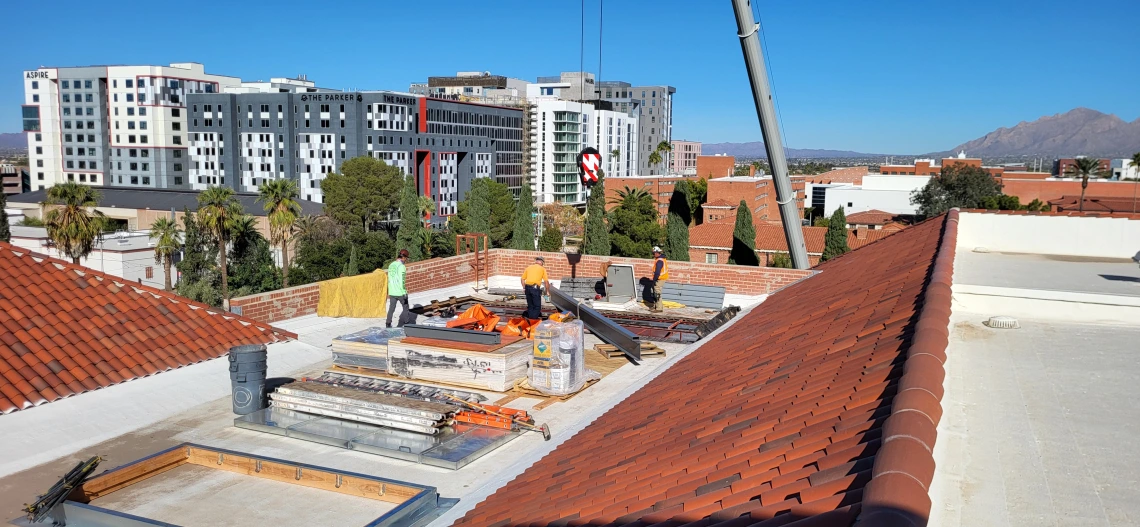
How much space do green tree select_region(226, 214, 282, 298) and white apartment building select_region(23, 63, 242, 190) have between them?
65.0 meters

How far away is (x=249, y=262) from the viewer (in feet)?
204

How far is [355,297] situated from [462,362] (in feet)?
18.1

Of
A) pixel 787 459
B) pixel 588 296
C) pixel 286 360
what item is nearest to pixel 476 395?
pixel 286 360

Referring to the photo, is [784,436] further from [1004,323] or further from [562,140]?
[562,140]

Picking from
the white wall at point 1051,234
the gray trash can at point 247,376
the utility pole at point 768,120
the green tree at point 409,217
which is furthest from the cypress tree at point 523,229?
the gray trash can at point 247,376

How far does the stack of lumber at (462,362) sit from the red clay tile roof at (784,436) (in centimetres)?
347

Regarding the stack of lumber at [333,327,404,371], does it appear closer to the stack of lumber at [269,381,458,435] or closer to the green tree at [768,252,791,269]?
the stack of lumber at [269,381,458,435]

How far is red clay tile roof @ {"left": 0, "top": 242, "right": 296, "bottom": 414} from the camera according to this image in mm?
10180

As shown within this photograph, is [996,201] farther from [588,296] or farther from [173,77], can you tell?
[173,77]

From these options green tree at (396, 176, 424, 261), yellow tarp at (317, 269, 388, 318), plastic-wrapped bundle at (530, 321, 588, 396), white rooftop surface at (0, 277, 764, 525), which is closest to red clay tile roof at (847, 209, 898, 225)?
green tree at (396, 176, 424, 261)

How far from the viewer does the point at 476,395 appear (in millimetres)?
11484

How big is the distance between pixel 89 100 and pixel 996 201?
411ft

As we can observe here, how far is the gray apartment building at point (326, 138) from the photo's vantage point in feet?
331

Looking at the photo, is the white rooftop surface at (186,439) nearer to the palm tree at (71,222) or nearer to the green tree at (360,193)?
the palm tree at (71,222)
